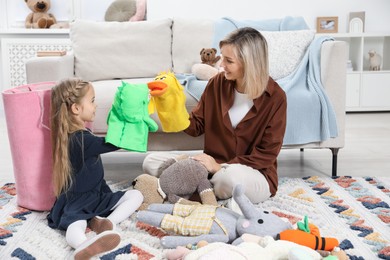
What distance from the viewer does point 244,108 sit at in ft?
6.95

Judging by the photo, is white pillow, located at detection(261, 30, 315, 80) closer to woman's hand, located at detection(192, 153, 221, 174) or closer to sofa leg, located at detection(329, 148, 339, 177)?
sofa leg, located at detection(329, 148, 339, 177)

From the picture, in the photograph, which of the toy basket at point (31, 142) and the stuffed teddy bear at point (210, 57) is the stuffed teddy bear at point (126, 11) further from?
the toy basket at point (31, 142)

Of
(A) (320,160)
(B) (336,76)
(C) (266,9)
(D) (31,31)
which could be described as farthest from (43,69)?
(C) (266,9)

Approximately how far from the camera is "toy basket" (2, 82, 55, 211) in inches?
75.9

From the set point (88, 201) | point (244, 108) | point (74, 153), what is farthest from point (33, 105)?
point (244, 108)

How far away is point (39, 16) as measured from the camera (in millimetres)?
4473

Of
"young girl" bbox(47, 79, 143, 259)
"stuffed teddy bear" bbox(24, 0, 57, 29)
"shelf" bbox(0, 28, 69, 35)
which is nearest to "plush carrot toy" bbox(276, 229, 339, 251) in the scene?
"young girl" bbox(47, 79, 143, 259)

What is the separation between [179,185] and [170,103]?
0.99 feet

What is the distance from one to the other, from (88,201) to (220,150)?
0.59m

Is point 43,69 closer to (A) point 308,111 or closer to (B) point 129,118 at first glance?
(B) point 129,118

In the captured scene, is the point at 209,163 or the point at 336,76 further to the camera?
the point at 336,76

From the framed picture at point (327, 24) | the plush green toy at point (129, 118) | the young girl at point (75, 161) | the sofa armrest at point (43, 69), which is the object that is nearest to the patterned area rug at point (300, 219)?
the young girl at point (75, 161)

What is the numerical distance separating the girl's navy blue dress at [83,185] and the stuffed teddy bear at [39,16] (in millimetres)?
2904

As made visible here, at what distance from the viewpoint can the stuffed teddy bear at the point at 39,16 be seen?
4.43 m
